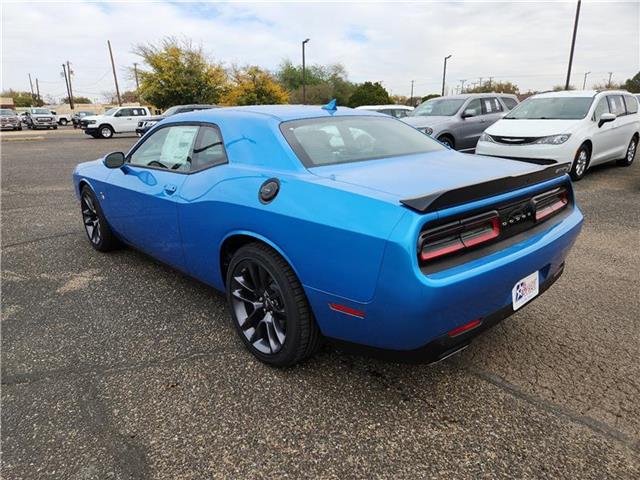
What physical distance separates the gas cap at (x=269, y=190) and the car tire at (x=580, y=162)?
7048 millimetres

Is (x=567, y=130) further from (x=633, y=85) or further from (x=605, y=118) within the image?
(x=633, y=85)

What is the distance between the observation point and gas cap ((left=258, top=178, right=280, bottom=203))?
2.31 m

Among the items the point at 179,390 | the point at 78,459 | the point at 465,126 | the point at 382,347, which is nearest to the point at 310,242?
the point at 382,347

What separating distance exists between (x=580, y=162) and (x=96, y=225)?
773 centimetres

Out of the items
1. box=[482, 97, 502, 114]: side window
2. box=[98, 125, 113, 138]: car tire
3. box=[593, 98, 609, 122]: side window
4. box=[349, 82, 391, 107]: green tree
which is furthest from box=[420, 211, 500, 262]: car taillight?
box=[349, 82, 391, 107]: green tree

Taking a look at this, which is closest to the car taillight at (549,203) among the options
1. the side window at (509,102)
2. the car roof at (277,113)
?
the car roof at (277,113)

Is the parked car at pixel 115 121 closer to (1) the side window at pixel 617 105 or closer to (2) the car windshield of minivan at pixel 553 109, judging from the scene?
(2) the car windshield of minivan at pixel 553 109

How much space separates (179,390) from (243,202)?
1.06 metres

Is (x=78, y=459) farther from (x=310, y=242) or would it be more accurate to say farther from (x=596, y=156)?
(x=596, y=156)

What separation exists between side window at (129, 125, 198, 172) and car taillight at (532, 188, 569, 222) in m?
2.18

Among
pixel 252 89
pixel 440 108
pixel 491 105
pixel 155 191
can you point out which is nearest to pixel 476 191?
pixel 155 191

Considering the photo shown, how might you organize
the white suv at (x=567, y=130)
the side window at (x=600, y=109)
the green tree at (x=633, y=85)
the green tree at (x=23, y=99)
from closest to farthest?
1. the white suv at (x=567, y=130)
2. the side window at (x=600, y=109)
3. the green tree at (x=633, y=85)
4. the green tree at (x=23, y=99)

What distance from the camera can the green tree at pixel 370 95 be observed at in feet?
128

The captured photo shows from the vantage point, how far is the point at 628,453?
1.91 m
